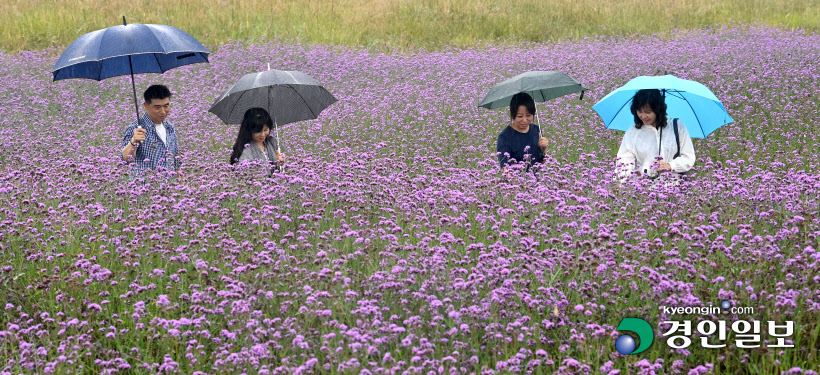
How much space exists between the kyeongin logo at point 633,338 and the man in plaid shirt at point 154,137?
4.10 meters

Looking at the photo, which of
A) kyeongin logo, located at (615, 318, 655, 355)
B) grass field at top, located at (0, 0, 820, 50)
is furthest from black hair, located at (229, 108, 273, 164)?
grass field at top, located at (0, 0, 820, 50)

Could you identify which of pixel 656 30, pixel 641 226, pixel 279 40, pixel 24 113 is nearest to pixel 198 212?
pixel 641 226

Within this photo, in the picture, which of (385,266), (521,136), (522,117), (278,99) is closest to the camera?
(385,266)

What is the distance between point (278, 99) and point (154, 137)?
119 cm

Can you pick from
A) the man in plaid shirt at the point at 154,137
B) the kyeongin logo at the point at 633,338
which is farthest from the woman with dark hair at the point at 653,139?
the man in plaid shirt at the point at 154,137

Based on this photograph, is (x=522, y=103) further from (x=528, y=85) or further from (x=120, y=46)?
(x=120, y=46)

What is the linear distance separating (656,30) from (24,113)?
14059 millimetres

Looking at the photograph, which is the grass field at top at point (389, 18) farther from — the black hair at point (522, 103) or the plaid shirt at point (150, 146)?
the black hair at point (522, 103)

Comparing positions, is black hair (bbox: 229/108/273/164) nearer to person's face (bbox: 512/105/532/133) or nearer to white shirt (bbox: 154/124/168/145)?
white shirt (bbox: 154/124/168/145)

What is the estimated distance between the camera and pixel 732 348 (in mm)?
3621

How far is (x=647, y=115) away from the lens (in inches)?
246

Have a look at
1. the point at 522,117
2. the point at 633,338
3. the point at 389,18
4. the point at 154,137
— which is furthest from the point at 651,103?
the point at 389,18

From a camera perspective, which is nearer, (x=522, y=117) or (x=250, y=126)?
(x=250, y=126)

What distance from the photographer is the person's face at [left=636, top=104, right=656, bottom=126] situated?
6.23 meters
